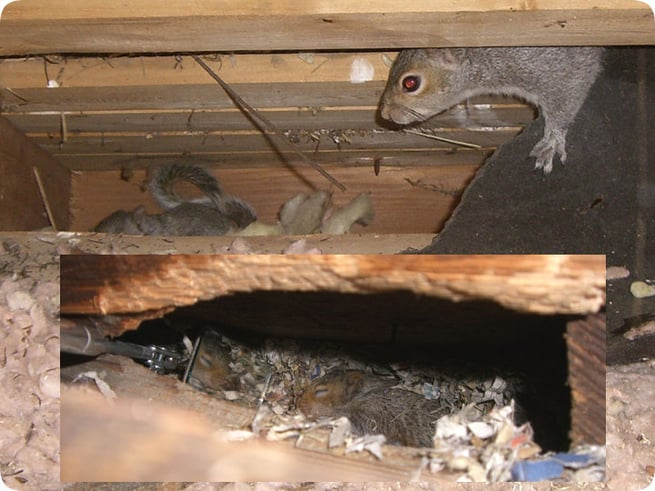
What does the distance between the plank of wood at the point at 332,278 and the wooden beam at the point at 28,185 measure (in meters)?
1.20

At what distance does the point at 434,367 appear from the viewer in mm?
1409

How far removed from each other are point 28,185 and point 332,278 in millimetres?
1585

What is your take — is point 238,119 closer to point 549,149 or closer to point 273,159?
point 273,159

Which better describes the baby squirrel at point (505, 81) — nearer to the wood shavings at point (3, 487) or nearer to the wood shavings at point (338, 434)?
the wood shavings at point (338, 434)

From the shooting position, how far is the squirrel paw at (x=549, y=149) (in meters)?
1.63

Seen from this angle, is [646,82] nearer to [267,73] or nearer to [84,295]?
[267,73]

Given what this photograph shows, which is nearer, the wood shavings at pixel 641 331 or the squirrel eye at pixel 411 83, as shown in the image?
the wood shavings at pixel 641 331

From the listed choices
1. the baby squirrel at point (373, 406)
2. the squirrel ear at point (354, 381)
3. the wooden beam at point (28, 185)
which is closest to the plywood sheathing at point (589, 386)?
the baby squirrel at point (373, 406)

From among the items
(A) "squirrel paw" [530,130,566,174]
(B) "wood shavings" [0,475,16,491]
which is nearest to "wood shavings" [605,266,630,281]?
(A) "squirrel paw" [530,130,566,174]

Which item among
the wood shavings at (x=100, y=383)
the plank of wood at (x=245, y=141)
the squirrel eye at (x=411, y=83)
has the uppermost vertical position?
the squirrel eye at (x=411, y=83)

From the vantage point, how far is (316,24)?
48.8 inches

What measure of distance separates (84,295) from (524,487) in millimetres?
796

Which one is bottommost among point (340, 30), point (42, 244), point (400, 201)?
point (42, 244)

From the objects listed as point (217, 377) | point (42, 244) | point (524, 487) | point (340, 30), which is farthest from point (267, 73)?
point (524, 487)
